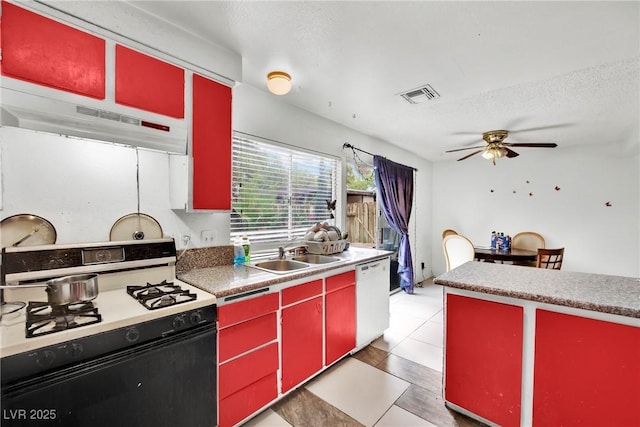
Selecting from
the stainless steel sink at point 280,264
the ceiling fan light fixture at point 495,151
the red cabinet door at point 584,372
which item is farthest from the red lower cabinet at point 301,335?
the ceiling fan light fixture at point 495,151

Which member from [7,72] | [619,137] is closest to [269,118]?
[7,72]

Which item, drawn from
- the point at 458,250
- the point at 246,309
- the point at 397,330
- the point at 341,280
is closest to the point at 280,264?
the point at 341,280

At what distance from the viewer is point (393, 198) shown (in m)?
4.11

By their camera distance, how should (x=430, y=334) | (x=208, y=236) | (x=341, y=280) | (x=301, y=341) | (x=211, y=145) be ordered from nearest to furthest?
1. (x=211, y=145)
2. (x=301, y=341)
3. (x=208, y=236)
4. (x=341, y=280)
5. (x=430, y=334)

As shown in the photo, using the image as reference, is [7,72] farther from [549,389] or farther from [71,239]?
[549,389]

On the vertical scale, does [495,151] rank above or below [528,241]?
above

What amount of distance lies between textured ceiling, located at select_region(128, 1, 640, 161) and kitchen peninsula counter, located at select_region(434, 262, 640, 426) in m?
1.53

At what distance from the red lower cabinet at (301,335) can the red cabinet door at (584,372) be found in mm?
1330

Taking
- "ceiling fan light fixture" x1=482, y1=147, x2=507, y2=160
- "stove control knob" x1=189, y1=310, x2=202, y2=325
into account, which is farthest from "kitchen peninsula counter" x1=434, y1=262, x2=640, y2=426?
"ceiling fan light fixture" x1=482, y1=147, x2=507, y2=160

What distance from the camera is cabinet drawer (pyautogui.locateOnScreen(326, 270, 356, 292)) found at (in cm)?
216

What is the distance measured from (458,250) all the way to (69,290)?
13.7 feet

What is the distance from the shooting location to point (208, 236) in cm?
208

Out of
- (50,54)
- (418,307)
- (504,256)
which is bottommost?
(418,307)

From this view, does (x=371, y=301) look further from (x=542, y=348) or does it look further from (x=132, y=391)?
(x=132, y=391)
